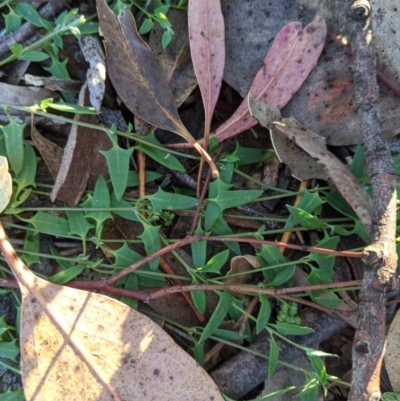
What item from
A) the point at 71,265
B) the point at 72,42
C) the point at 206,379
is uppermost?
the point at 72,42

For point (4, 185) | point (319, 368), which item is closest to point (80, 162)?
point (4, 185)

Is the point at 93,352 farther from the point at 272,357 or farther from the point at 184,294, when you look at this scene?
the point at 272,357

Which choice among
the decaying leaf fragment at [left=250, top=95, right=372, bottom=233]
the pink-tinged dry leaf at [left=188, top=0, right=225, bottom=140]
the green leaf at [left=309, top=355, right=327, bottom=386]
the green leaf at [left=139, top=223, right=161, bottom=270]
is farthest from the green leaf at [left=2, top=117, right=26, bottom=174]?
the green leaf at [left=309, top=355, right=327, bottom=386]

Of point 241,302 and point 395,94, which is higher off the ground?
point 395,94

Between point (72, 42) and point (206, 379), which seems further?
point (72, 42)

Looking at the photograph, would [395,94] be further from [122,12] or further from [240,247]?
[122,12]

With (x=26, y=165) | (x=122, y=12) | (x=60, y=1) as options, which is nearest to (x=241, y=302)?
(x=26, y=165)
